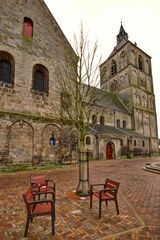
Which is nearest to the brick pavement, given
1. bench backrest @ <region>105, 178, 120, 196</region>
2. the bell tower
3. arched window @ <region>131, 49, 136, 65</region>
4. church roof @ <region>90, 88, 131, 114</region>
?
bench backrest @ <region>105, 178, 120, 196</region>

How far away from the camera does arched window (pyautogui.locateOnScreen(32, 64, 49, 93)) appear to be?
13.8 meters

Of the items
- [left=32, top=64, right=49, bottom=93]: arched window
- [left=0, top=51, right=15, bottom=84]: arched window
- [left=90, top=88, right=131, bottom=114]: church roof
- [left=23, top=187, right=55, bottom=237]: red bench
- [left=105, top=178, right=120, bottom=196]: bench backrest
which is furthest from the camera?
[left=90, top=88, right=131, bottom=114]: church roof

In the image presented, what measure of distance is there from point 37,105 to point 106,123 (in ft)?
51.6

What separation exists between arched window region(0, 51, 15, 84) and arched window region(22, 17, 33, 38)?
279 cm

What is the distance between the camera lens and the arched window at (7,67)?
12.2m

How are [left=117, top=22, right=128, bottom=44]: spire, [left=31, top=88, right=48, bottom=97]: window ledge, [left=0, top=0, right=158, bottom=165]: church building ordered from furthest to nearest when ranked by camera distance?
[left=117, top=22, right=128, bottom=44]: spire < [left=31, top=88, right=48, bottom=97]: window ledge < [left=0, top=0, right=158, bottom=165]: church building

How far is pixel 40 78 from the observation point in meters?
14.2

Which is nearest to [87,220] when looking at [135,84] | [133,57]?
[135,84]

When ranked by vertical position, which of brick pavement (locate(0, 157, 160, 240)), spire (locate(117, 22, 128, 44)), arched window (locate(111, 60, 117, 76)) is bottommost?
brick pavement (locate(0, 157, 160, 240))

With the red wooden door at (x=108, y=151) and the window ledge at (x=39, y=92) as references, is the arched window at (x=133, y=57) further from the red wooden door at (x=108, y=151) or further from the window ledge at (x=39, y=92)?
the window ledge at (x=39, y=92)

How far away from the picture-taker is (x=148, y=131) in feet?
109

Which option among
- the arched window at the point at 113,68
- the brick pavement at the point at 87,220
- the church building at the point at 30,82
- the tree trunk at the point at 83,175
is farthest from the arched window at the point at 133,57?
the brick pavement at the point at 87,220

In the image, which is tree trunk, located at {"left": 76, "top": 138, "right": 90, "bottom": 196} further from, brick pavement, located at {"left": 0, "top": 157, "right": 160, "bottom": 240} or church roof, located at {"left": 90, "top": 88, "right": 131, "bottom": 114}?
church roof, located at {"left": 90, "top": 88, "right": 131, "bottom": 114}

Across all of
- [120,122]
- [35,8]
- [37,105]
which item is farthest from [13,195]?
[120,122]
